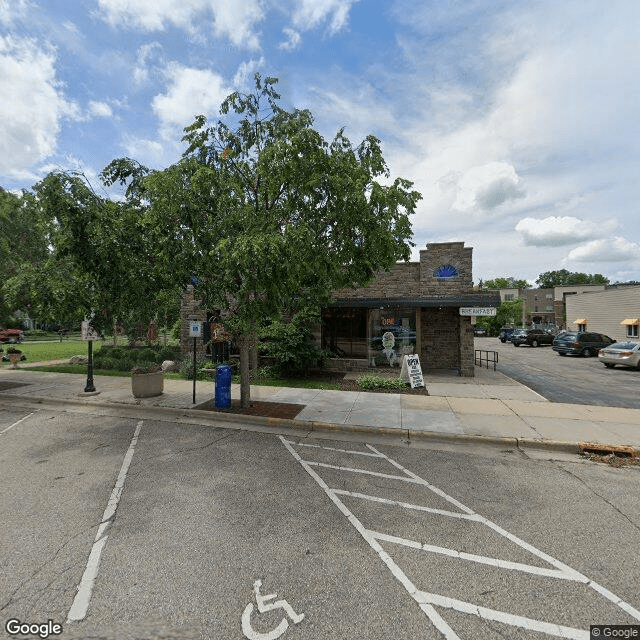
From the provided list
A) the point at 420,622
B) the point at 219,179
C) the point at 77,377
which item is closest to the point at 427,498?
the point at 420,622

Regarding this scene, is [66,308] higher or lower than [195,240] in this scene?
lower

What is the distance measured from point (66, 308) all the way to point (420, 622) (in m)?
9.76

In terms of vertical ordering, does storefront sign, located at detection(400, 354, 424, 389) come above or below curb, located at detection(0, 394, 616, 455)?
above

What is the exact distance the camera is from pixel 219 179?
7371 mm

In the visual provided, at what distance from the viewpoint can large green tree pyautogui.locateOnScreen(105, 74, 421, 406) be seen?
263 inches

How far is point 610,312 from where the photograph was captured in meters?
30.1

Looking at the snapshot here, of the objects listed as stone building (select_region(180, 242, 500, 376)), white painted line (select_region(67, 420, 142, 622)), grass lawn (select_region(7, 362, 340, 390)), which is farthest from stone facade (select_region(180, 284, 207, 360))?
white painted line (select_region(67, 420, 142, 622))

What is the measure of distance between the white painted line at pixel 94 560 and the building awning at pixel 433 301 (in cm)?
1008

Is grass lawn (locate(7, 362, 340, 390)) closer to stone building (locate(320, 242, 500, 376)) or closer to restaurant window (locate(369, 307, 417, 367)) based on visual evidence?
stone building (locate(320, 242, 500, 376))

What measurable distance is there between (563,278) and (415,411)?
154 metres

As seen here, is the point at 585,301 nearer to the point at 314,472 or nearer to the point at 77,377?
the point at 314,472

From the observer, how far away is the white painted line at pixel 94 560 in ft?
9.12

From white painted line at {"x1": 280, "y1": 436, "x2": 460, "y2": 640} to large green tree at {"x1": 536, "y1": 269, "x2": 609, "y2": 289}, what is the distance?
486 feet

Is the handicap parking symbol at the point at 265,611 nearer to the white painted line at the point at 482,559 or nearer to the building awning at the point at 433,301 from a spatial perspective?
the white painted line at the point at 482,559
